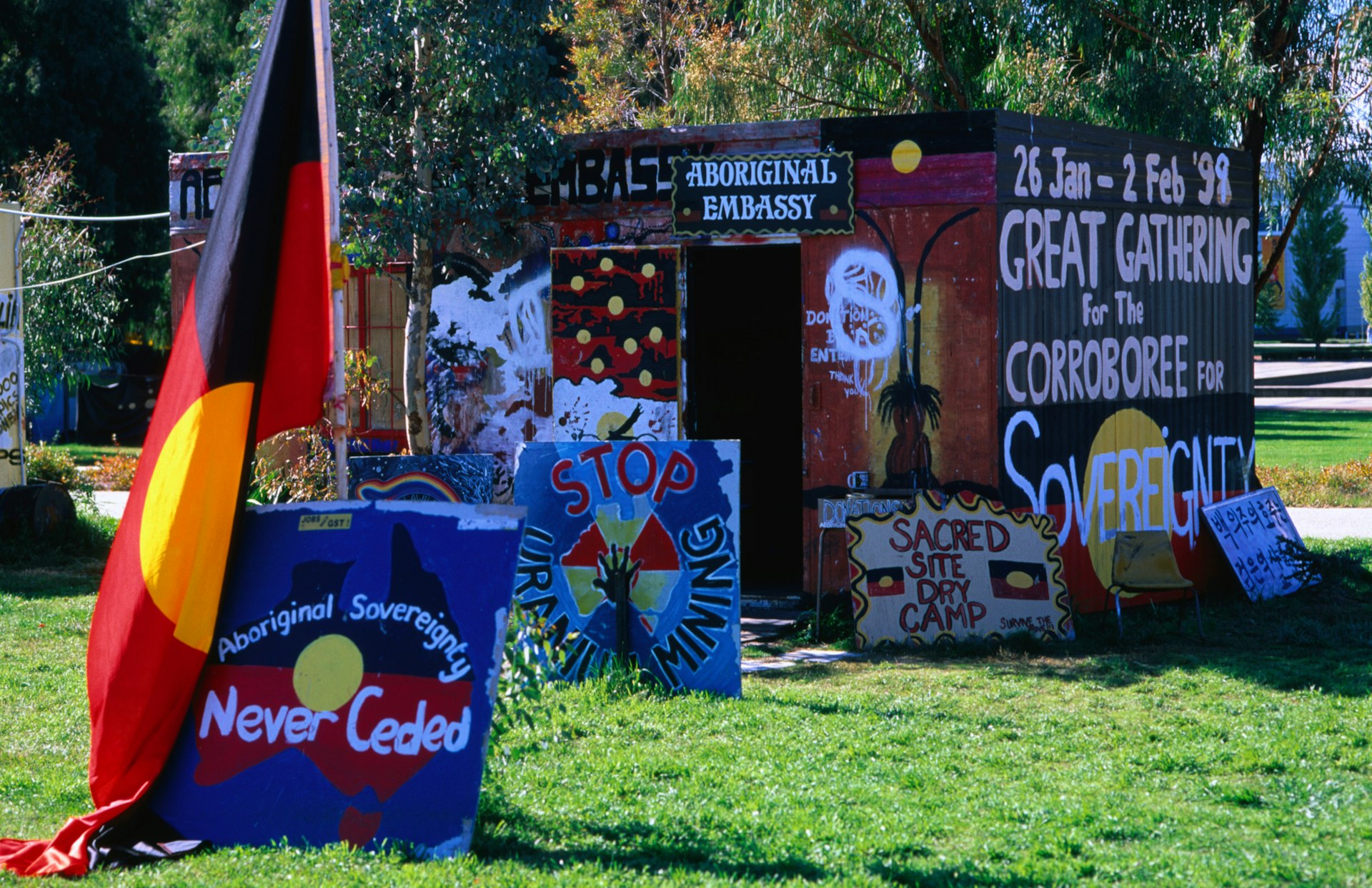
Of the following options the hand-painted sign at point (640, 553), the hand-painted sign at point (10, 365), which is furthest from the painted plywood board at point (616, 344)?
the hand-painted sign at point (10, 365)

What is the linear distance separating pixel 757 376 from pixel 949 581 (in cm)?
457

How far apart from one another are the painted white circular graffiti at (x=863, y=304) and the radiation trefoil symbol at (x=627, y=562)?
2.83m

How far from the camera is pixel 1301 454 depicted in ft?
82.2

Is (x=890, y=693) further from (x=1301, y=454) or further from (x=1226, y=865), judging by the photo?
(x=1301, y=454)

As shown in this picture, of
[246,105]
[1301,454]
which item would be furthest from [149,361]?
[246,105]

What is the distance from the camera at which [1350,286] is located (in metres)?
86.4

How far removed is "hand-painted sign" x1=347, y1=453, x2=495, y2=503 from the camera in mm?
7930

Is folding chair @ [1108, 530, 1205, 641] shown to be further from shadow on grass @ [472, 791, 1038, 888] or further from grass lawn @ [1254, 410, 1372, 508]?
grass lawn @ [1254, 410, 1372, 508]

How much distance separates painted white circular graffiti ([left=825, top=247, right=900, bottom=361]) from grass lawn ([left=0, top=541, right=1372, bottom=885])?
89.0 inches

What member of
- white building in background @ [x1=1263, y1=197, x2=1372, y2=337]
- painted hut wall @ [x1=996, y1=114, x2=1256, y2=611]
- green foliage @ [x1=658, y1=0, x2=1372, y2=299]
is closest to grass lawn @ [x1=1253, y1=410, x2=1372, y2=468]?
green foliage @ [x1=658, y1=0, x2=1372, y2=299]

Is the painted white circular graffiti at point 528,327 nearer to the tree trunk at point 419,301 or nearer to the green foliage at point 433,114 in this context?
the green foliage at point 433,114

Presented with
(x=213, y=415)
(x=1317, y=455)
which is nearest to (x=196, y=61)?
(x=1317, y=455)

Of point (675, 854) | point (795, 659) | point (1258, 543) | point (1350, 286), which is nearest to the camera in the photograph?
point (675, 854)

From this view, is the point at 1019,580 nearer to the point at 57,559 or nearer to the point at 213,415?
the point at 213,415
